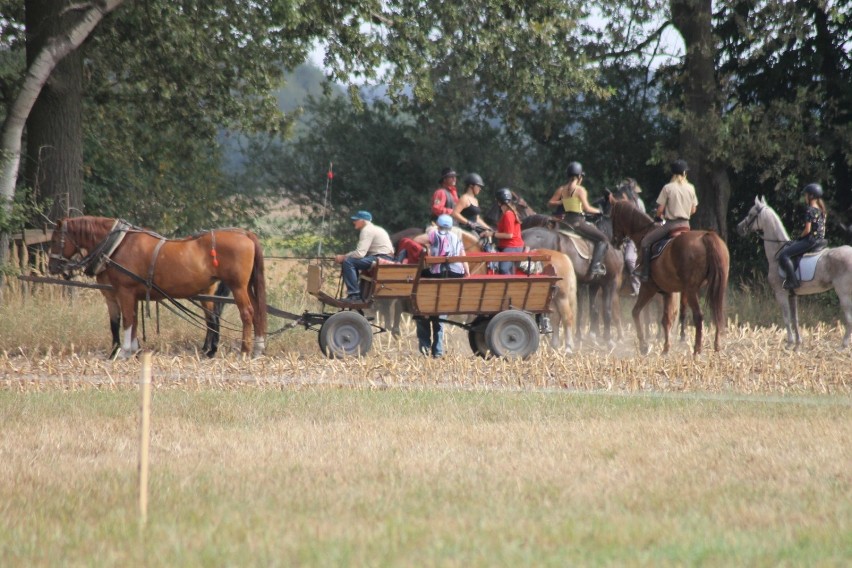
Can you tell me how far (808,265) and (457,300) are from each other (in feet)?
18.7

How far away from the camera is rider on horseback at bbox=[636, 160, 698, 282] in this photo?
54.0 ft

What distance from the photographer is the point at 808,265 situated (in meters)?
17.4

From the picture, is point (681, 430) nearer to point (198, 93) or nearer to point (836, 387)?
point (836, 387)

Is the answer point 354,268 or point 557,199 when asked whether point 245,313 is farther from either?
point 557,199

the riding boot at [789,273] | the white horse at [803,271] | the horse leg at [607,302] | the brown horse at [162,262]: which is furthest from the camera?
the horse leg at [607,302]

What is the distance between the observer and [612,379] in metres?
13.2

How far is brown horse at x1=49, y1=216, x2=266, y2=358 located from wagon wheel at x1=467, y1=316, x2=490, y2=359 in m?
2.65

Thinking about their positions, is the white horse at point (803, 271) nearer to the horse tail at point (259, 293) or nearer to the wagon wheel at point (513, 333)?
the wagon wheel at point (513, 333)

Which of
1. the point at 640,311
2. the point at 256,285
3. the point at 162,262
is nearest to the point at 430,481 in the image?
the point at 256,285

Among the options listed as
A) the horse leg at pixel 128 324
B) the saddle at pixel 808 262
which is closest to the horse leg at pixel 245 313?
the horse leg at pixel 128 324

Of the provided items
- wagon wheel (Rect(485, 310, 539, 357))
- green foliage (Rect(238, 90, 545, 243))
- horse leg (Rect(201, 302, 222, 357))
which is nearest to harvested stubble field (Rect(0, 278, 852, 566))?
wagon wheel (Rect(485, 310, 539, 357))

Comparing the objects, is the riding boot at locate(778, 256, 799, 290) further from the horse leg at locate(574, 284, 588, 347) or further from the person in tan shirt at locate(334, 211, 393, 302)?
the person in tan shirt at locate(334, 211, 393, 302)

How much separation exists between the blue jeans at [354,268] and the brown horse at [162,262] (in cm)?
108

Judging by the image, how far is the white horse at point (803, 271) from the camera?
1706cm
